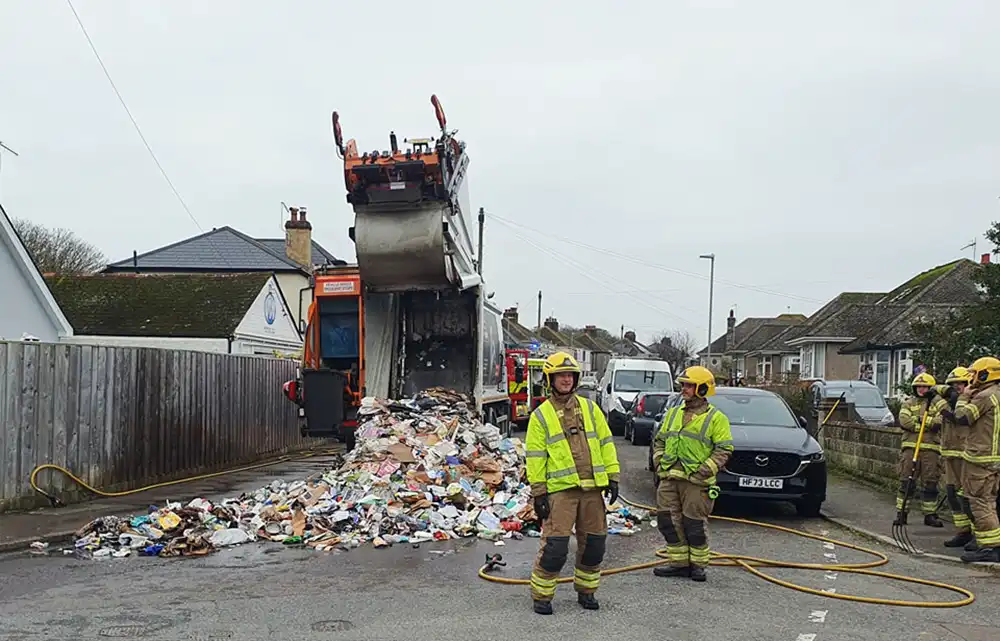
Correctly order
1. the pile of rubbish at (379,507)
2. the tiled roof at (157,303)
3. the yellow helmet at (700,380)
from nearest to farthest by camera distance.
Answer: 1. the yellow helmet at (700,380)
2. the pile of rubbish at (379,507)
3. the tiled roof at (157,303)

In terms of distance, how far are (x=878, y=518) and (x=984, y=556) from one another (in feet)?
8.96

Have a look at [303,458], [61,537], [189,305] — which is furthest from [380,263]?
[189,305]

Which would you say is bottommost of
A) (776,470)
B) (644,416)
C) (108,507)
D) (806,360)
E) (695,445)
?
(108,507)

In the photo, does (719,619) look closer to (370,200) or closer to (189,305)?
(370,200)

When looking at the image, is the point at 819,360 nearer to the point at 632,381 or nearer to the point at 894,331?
the point at 894,331

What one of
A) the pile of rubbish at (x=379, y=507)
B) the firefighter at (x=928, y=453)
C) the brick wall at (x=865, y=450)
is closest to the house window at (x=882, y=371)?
the brick wall at (x=865, y=450)

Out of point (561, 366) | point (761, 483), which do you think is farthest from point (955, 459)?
point (561, 366)

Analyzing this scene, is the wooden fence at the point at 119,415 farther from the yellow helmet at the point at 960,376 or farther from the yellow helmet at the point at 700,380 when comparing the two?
the yellow helmet at the point at 960,376

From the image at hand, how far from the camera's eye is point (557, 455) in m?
6.61

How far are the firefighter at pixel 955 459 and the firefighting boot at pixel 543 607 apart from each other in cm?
468

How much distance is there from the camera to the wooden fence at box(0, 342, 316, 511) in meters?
10.7

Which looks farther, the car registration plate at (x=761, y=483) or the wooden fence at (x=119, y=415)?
the car registration plate at (x=761, y=483)

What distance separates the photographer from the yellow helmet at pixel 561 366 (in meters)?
6.79

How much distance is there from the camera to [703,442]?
7.78 m
